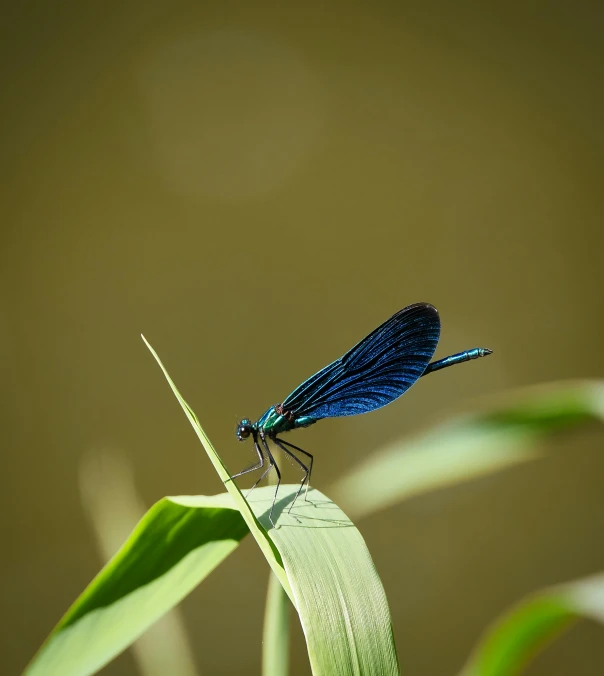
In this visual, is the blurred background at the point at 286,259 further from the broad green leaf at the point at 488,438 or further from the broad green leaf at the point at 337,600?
the broad green leaf at the point at 337,600

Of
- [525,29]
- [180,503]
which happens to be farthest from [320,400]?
[525,29]

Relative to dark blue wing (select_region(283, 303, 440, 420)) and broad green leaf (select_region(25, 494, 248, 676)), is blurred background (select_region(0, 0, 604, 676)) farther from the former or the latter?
broad green leaf (select_region(25, 494, 248, 676))

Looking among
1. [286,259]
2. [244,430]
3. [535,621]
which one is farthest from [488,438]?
[286,259]

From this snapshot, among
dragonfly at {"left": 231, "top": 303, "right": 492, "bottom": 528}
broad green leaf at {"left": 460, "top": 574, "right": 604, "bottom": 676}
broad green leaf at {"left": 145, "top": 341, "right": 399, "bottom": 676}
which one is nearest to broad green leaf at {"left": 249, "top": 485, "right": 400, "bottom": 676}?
broad green leaf at {"left": 145, "top": 341, "right": 399, "bottom": 676}

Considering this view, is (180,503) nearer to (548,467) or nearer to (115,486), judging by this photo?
(115,486)

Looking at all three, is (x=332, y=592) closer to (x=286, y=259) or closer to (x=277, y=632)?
(x=277, y=632)
